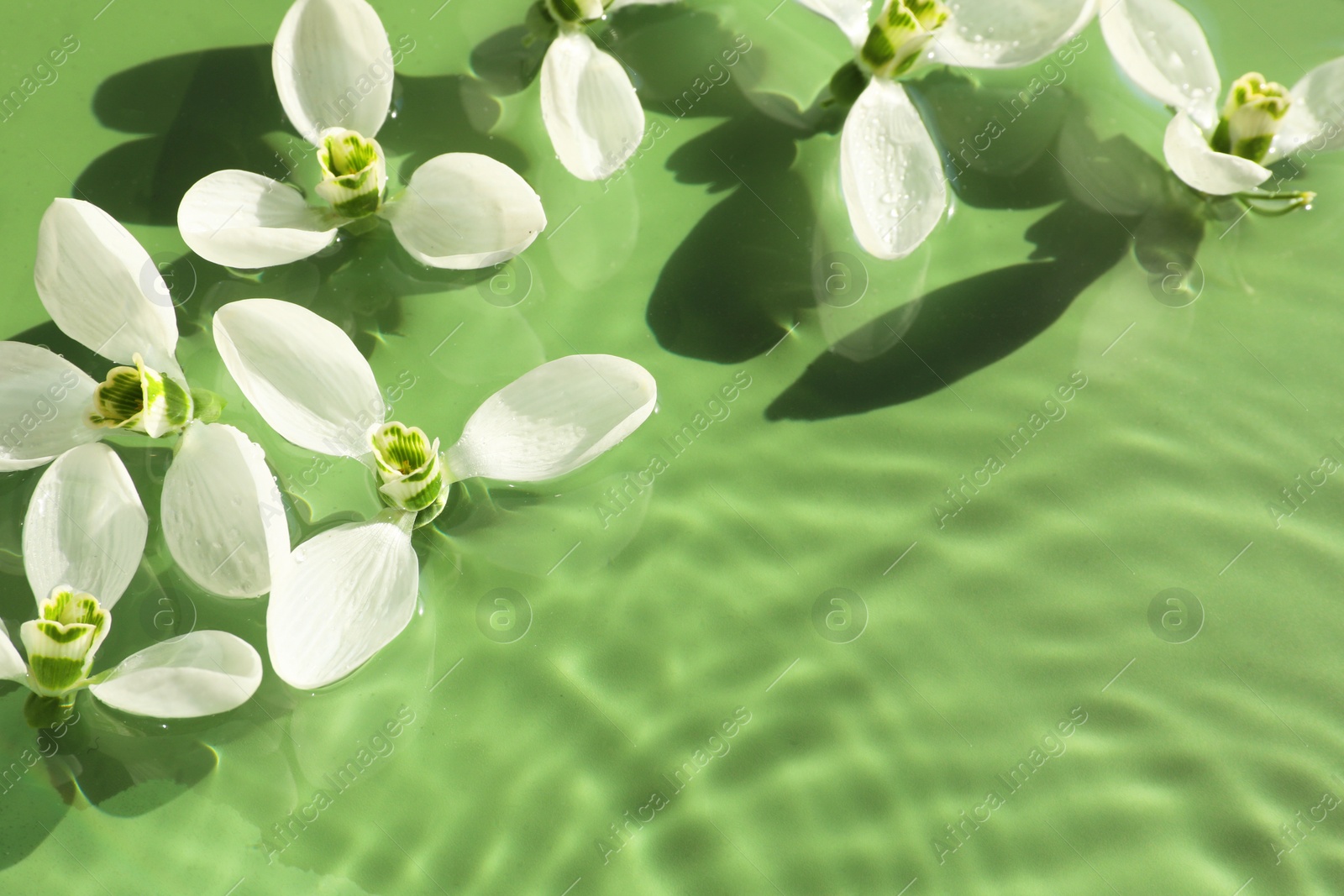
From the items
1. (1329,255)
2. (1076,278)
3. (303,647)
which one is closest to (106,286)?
(303,647)

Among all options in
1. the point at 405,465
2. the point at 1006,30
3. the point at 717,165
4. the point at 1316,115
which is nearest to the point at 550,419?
the point at 405,465

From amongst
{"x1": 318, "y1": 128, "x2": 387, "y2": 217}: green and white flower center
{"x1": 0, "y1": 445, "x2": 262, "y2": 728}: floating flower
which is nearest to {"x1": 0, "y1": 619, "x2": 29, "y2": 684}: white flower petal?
{"x1": 0, "y1": 445, "x2": 262, "y2": 728}: floating flower

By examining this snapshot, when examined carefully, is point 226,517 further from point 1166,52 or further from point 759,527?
point 1166,52

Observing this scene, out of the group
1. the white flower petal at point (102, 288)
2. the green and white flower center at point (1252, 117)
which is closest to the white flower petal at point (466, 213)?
the white flower petal at point (102, 288)

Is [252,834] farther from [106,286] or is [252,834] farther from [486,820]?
[106,286]

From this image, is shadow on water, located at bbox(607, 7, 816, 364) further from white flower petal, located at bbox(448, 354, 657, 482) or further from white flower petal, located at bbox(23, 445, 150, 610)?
white flower petal, located at bbox(23, 445, 150, 610)

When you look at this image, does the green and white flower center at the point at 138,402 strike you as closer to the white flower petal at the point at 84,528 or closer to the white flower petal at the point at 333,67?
the white flower petal at the point at 84,528

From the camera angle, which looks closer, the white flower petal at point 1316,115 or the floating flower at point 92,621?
the floating flower at point 92,621
